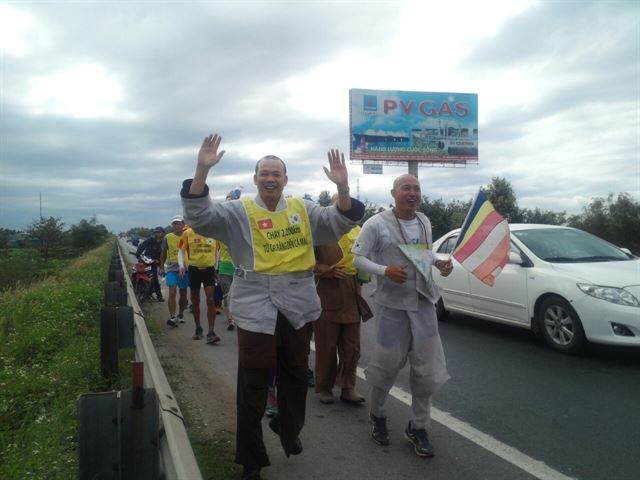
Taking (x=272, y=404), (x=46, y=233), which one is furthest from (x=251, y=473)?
(x=46, y=233)

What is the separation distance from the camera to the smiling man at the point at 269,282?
3.09 meters

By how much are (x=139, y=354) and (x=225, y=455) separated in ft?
3.16

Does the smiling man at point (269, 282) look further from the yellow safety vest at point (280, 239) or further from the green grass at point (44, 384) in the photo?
the green grass at point (44, 384)

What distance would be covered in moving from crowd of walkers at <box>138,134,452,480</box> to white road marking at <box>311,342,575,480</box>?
1.54 feet

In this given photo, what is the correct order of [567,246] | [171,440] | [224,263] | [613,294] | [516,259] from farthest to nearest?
[224,263] < [567,246] < [516,259] < [613,294] < [171,440]

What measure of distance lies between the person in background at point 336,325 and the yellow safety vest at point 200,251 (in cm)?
320

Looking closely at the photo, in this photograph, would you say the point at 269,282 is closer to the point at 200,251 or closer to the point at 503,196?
the point at 200,251

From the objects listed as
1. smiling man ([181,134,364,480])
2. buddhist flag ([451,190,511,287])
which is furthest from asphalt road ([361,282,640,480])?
smiling man ([181,134,364,480])

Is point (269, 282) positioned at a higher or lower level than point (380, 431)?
higher

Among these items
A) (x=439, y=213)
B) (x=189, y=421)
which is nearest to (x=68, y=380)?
(x=189, y=421)

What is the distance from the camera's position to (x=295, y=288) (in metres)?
3.21

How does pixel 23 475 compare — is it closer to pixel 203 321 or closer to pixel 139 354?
pixel 139 354

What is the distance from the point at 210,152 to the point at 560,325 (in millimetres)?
4918

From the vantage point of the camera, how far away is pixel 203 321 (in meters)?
9.36
